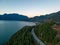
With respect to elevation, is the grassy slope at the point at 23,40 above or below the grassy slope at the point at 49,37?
below

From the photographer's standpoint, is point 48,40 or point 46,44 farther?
point 48,40

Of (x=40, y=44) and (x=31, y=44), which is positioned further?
(x=31, y=44)

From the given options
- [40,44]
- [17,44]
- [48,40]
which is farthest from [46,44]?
[17,44]

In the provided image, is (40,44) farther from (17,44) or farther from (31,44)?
(17,44)

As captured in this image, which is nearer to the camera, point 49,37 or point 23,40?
point 49,37

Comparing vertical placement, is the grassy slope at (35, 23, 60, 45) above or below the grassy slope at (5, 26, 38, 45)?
above

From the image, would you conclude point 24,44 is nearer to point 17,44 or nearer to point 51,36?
point 17,44

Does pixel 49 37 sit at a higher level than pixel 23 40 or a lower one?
higher

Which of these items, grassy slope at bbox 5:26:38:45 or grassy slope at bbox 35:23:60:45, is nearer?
grassy slope at bbox 35:23:60:45

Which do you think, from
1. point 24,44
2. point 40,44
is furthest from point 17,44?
point 40,44

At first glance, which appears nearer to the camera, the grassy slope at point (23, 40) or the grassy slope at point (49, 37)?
the grassy slope at point (49, 37)
